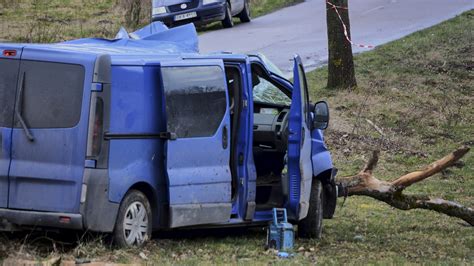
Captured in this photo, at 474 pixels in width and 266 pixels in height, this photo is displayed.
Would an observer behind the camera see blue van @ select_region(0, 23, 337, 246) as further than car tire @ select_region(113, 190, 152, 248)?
No

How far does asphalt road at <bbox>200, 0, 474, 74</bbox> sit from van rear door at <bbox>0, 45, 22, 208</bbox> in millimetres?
11437

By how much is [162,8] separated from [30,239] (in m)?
18.3

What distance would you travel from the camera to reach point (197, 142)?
881cm

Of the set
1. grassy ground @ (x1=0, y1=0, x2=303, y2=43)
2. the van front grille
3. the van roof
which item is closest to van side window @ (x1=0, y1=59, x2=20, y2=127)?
the van roof

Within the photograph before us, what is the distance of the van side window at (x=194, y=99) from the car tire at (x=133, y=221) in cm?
66

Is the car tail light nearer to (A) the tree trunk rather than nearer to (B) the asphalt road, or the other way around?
(A) the tree trunk

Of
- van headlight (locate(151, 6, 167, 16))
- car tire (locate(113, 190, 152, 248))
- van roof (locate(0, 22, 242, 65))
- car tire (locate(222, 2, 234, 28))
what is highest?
van headlight (locate(151, 6, 167, 16))

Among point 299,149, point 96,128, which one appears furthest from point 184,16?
point 96,128

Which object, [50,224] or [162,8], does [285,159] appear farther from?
[162,8]

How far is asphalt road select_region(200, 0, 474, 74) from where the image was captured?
22.3 meters

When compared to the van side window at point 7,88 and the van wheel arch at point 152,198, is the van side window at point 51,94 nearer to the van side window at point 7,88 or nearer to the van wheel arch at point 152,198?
the van side window at point 7,88

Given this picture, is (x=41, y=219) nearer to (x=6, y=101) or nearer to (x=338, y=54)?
(x=6, y=101)

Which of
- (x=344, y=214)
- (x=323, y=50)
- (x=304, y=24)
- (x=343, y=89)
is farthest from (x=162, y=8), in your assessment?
(x=344, y=214)

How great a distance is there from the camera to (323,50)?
22.3 m
